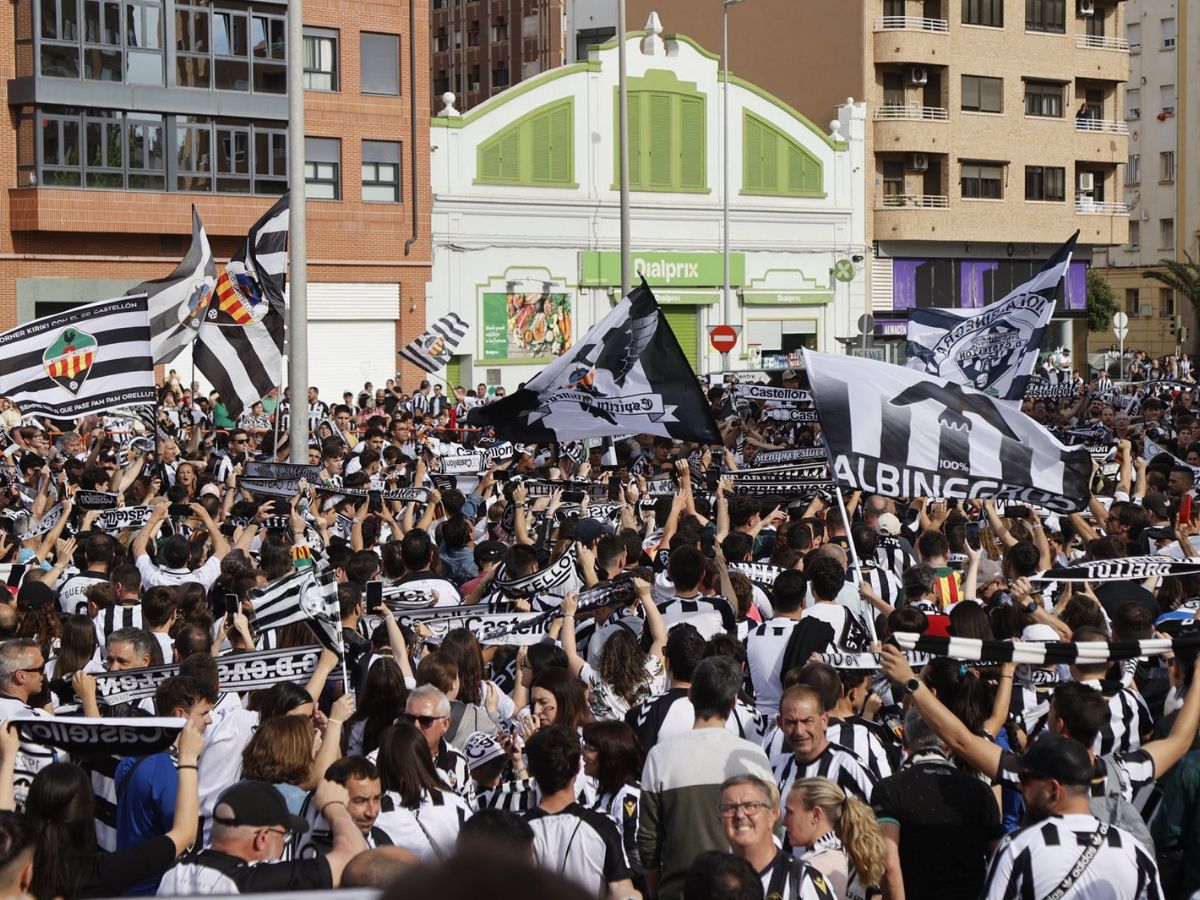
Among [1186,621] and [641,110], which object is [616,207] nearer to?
[641,110]

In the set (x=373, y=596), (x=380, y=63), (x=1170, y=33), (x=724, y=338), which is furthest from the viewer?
(x=1170, y=33)

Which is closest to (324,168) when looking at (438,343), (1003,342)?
(438,343)

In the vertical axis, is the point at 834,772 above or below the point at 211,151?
below

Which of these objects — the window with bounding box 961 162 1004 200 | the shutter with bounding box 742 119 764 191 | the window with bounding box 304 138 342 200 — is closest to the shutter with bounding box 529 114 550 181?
the window with bounding box 304 138 342 200

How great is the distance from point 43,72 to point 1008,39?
1232 inches

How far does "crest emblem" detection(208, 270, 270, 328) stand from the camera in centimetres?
1897

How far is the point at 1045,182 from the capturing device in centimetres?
5628

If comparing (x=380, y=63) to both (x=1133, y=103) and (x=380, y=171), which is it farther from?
(x=1133, y=103)

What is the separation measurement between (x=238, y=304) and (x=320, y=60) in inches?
949

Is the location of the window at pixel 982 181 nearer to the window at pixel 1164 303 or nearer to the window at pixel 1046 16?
the window at pixel 1046 16

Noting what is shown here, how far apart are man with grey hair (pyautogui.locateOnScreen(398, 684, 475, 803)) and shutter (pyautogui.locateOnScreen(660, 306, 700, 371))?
40615 mm

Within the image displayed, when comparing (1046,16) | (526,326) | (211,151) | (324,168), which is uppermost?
(1046,16)

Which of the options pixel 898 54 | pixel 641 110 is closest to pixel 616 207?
pixel 641 110

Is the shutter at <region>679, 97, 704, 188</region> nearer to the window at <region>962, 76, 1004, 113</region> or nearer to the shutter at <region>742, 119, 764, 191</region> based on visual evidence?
the shutter at <region>742, 119, 764, 191</region>
